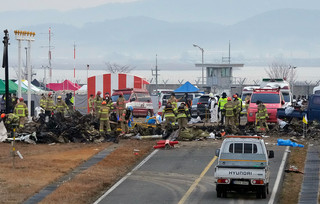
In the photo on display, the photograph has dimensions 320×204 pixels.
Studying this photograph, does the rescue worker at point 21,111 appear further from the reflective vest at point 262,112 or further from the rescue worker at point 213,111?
the rescue worker at point 213,111

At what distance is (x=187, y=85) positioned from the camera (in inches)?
2098

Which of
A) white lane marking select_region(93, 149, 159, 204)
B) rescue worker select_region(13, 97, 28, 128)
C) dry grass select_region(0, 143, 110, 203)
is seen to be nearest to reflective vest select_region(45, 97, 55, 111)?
rescue worker select_region(13, 97, 28, 128)

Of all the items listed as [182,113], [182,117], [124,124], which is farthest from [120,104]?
[182,117]

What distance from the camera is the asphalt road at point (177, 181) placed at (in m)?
18.3

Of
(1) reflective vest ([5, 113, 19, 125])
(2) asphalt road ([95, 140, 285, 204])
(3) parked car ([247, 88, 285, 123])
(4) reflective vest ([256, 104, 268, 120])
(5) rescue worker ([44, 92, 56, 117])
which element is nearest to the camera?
(2) asphalt road ([95, 140, 285, 204])

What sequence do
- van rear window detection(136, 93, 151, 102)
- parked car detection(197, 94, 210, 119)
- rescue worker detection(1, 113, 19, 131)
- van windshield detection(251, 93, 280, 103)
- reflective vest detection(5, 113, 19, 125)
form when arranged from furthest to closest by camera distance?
van rear window detection(136, 93, 151, 102), parked car detection(197, 94, 210, 119), van windshield detection(251, 93, 280, 103), reflective vest detection(5, 113, 19, 125), rescue worker detection(1, 113, 19, 131)

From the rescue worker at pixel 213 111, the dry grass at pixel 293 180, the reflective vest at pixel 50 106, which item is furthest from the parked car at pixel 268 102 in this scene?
the reflective vest at pixel 50 106

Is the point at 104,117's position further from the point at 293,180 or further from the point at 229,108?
the point at 293,180

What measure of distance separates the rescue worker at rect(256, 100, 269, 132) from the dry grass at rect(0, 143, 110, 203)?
7.48m

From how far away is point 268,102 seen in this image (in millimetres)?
36250

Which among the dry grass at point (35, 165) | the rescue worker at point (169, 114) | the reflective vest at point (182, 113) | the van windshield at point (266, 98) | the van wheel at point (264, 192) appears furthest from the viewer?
the van windshield at point (266, 98)

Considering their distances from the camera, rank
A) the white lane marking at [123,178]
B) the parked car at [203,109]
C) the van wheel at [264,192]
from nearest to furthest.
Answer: the van wheel at [264,192]
the white lane marking at [123,178]
the parked car at [203,109]

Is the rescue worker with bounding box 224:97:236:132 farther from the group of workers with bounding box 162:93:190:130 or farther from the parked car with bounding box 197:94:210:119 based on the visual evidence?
the parked car with bounding box 197:94:210:119

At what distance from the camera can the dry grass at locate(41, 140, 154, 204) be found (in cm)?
1880
